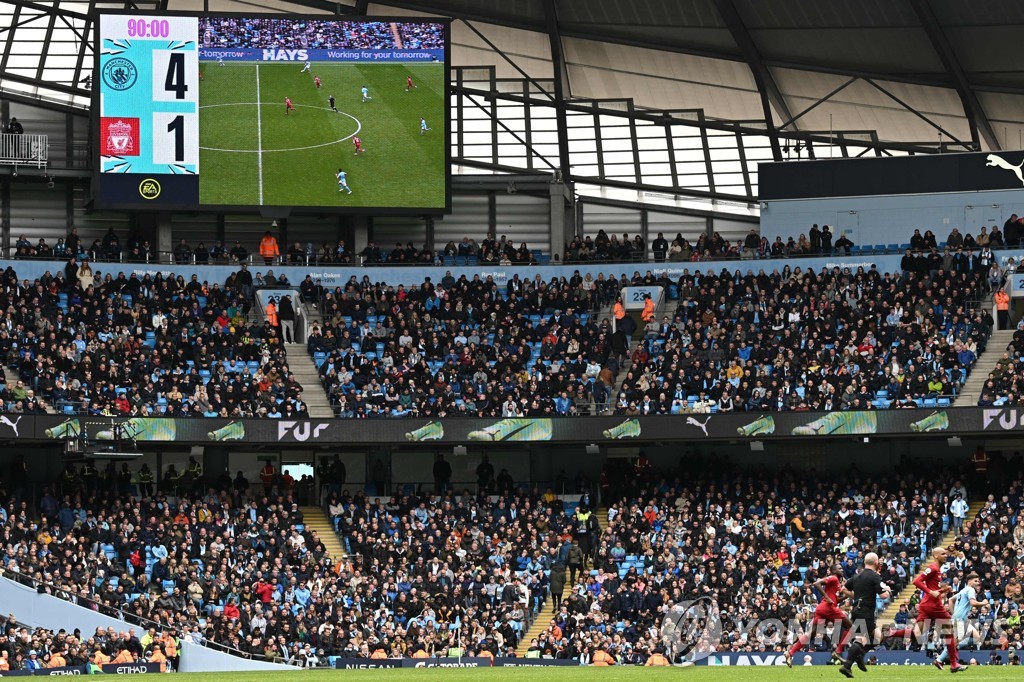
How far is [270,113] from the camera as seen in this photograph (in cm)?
5375

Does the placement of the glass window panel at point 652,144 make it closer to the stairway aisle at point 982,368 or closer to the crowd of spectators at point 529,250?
the crowd of spectators at point 529,250

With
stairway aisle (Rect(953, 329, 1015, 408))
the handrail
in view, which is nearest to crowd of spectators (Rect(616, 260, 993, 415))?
stairway aisle (Rect(953, 329, 1015, 408))

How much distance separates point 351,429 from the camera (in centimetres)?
4816

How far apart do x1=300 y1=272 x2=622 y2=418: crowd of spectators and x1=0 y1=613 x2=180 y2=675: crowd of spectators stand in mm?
12338

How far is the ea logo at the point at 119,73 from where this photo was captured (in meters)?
52.2

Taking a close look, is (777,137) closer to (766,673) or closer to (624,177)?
(624,177)

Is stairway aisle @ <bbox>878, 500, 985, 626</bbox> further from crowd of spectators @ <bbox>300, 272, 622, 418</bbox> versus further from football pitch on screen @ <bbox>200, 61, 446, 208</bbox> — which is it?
football pitch on screen @ <bbox>200, 61, 446, 208</bbox>

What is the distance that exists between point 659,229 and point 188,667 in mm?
26568

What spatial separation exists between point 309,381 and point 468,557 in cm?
980

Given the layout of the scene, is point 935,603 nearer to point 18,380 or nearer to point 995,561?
point 995,561

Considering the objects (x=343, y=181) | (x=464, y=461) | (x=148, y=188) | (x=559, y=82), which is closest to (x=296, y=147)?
(x=343, y=181)

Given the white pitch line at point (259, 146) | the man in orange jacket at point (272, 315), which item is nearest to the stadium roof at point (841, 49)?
the white pitch line at point (259, 146)

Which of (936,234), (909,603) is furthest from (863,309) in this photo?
(909,603)

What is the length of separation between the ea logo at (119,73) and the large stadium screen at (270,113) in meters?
0.03
